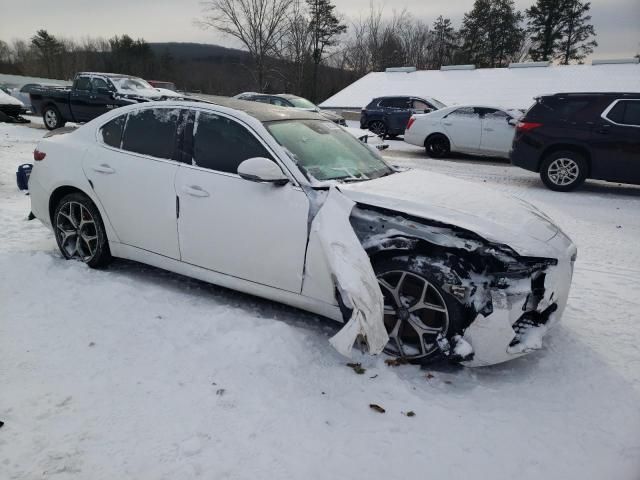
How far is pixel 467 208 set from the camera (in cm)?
304

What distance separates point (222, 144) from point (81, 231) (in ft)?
5.59

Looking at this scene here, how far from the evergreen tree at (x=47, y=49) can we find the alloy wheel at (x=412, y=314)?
204 ft

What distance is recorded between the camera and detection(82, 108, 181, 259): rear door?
3.61m

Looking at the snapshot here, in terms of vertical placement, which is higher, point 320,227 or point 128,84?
point 128,84

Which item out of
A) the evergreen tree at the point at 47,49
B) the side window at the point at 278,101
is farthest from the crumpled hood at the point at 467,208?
the evergreen tree at the point at 47,49

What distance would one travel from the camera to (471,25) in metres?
45.6

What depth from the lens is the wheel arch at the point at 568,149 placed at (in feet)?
26.7

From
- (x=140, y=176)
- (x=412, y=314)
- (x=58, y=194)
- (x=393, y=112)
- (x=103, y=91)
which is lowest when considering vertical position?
(x=412, y=314)

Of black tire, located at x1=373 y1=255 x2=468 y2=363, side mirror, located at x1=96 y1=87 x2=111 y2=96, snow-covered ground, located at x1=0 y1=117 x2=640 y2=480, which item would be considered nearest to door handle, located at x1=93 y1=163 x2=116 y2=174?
snow-covered ground, located at x1=0 y1=117 x2=640 y2=480

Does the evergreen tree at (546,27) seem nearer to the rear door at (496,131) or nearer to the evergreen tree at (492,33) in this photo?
the evergreen tree at (492,33)

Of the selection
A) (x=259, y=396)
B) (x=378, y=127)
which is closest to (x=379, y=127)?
(x=378, y=127)

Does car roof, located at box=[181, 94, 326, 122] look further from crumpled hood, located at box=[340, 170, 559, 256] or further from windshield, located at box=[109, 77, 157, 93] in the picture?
windshield, located at box=[109, 77, 157, 93]

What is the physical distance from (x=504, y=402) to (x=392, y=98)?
15038mm

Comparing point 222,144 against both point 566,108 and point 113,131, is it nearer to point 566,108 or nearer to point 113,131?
point 113,131
